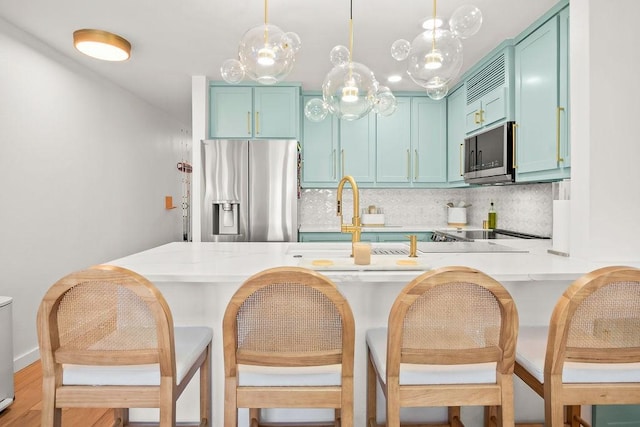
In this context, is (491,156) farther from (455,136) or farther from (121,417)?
(121,417)

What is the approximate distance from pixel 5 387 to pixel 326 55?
123 inches

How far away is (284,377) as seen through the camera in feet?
3.93

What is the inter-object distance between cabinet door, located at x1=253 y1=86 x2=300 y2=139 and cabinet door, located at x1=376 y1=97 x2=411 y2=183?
102cm

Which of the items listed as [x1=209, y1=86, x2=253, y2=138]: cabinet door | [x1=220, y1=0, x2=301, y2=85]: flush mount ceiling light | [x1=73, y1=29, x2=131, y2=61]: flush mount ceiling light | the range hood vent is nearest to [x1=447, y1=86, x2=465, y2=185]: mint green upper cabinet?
the range hood vent

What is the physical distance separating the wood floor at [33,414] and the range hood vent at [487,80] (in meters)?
3.49

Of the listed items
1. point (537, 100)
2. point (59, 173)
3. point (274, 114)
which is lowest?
point (59, 173)

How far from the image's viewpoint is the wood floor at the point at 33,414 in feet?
6.72

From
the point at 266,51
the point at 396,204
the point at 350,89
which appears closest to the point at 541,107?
the point at 350,89

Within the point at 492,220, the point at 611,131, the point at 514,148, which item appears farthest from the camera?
the point at 492,220

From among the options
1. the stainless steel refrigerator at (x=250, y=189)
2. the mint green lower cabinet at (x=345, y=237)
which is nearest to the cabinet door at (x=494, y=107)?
the mint green lower cabinet at (x=345, y=237)

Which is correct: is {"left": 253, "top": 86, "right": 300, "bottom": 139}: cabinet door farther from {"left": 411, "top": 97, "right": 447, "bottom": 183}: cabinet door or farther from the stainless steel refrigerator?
{"left": 411, "top": 97, "right": 447, "bottom": 183}: cabinet door

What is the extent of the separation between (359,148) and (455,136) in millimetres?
1012

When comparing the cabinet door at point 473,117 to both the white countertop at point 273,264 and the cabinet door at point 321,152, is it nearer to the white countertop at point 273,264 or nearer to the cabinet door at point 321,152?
the cabinet door at point 321,152

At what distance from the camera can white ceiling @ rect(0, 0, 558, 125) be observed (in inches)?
96.9
